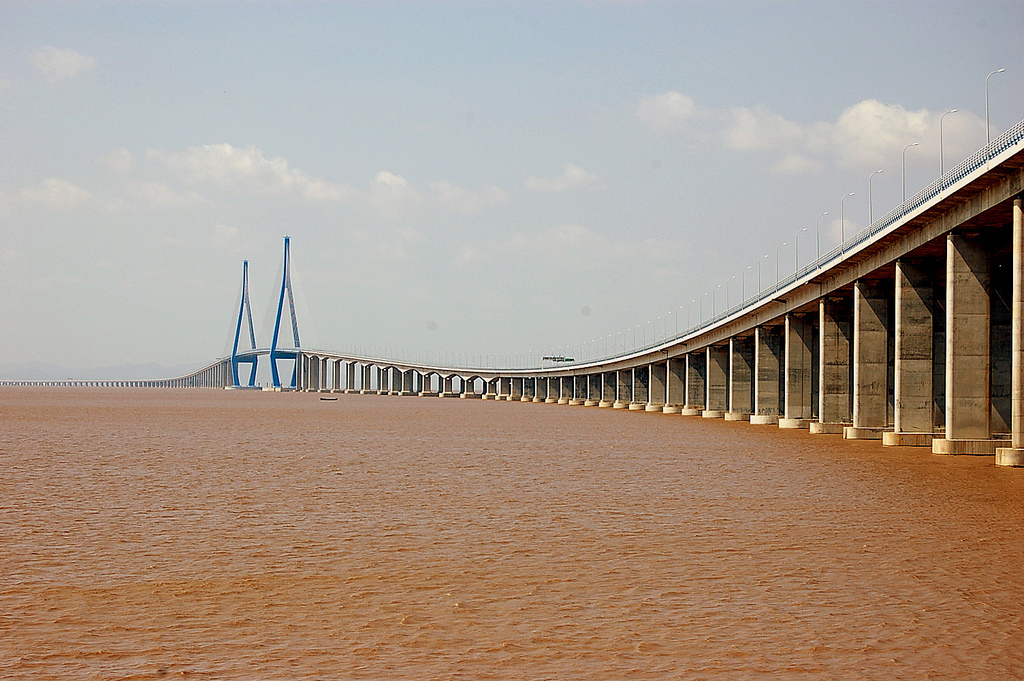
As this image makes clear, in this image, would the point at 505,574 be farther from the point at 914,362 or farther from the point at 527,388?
the point at 527,388

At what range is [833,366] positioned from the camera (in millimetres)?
58344

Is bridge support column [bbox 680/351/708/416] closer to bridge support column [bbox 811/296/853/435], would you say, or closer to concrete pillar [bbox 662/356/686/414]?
concrete pillar [bbox 662/356/686/414]

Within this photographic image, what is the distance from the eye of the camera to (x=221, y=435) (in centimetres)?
4888

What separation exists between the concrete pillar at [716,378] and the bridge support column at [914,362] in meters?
43.2

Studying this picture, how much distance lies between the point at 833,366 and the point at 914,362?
45.5ft

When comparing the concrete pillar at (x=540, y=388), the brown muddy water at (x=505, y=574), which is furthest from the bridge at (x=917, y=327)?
the concrete pillar at (x=540, y=388)

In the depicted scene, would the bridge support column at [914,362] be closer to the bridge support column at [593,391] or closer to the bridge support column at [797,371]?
the bridge support column at [797,371]

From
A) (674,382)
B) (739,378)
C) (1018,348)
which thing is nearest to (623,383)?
(674,382)

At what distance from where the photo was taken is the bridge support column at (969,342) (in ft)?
122

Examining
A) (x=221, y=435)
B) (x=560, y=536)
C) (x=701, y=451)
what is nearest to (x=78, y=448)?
(x=221, y=435)

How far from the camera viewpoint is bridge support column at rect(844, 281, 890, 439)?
164 ft

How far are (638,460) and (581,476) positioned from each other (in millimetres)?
6913

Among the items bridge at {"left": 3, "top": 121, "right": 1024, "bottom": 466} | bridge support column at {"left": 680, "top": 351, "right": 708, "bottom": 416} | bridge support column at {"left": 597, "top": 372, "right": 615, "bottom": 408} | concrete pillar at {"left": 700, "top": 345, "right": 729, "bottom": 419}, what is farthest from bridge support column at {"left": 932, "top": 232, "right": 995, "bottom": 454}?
bridge support column at {"left": 597, "top": 372, "right": 615, "bottom": 408}

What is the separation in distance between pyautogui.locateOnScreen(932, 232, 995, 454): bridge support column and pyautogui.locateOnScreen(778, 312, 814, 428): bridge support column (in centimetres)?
2814
